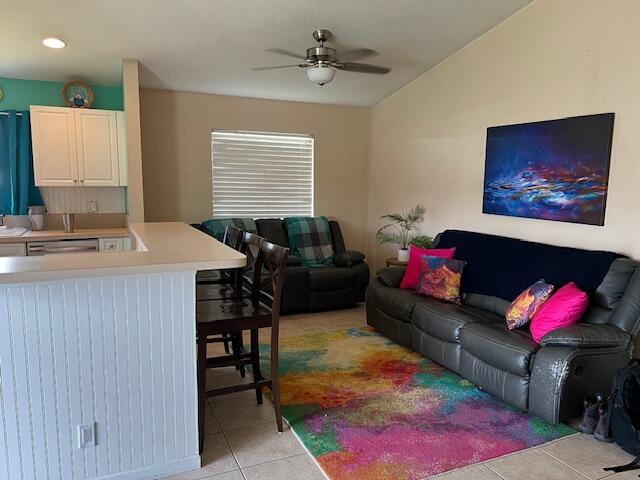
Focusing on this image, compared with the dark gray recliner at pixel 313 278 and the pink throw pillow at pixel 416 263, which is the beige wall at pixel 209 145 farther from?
the pink throw pillow at pixel 416 263

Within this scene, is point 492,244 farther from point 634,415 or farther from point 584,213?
point 634,415

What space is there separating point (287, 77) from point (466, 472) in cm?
396

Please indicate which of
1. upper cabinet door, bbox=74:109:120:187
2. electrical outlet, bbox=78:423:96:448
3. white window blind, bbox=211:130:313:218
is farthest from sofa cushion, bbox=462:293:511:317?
upper cabinet door, bbox=74:109:120:187

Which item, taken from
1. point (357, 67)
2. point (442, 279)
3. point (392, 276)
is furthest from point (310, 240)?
point (357, 67)

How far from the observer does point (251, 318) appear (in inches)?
98.1

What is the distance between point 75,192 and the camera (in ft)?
15.6

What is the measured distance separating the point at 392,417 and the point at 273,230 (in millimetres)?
3055

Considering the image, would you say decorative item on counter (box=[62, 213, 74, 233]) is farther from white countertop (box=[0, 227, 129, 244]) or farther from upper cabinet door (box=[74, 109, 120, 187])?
upper cabinet door (box=[74, 109, 120, 187])

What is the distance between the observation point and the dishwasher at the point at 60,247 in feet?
13.6

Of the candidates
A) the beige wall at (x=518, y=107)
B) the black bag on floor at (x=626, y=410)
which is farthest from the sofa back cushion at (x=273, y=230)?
the black bag on floor at (x=626, y=410)

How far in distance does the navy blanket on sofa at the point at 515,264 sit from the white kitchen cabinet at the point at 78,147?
3.36 meters

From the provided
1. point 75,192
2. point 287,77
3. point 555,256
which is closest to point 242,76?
point 287,77

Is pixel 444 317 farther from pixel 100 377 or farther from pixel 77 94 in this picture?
pixel 77 94

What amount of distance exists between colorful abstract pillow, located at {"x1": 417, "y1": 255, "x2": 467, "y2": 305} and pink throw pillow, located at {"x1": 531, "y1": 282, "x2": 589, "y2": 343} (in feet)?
2.90
